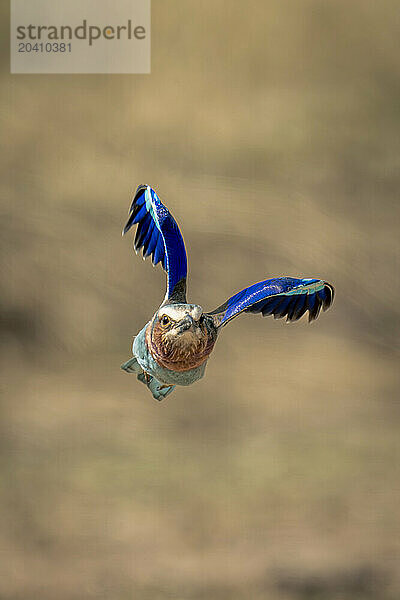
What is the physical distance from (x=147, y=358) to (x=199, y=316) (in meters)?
0.08

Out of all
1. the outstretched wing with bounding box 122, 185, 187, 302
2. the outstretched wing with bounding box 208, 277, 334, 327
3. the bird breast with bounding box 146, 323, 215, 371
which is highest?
the outstretched wing with bounding box 122, 185, 187, 302

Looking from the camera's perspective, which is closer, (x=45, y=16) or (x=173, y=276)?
(x=173, y=276)

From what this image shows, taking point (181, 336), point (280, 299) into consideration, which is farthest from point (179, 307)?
point (280, 299)

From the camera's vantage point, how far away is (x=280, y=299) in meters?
0.74

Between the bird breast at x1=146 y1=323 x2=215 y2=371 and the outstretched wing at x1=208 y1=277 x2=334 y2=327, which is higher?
the outstretched wing at x1=208 y1=277 x2=334 y2=327

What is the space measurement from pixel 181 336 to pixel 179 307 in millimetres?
24

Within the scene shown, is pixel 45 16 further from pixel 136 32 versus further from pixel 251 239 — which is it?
pixel 251 239

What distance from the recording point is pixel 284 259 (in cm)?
159

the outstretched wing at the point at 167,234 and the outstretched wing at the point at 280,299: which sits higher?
the outstretched wing at the point at 167,234

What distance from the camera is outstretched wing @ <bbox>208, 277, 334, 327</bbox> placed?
66 centimetres

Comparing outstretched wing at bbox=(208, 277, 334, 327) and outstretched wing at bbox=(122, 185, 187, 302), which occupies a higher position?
outstretched wing at bbox=(122, 185, 187, 302)

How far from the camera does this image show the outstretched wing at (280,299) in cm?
66

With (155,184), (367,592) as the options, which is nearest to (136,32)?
(155,184)

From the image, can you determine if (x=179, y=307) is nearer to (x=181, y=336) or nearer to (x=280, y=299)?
(x=181, y=336)
